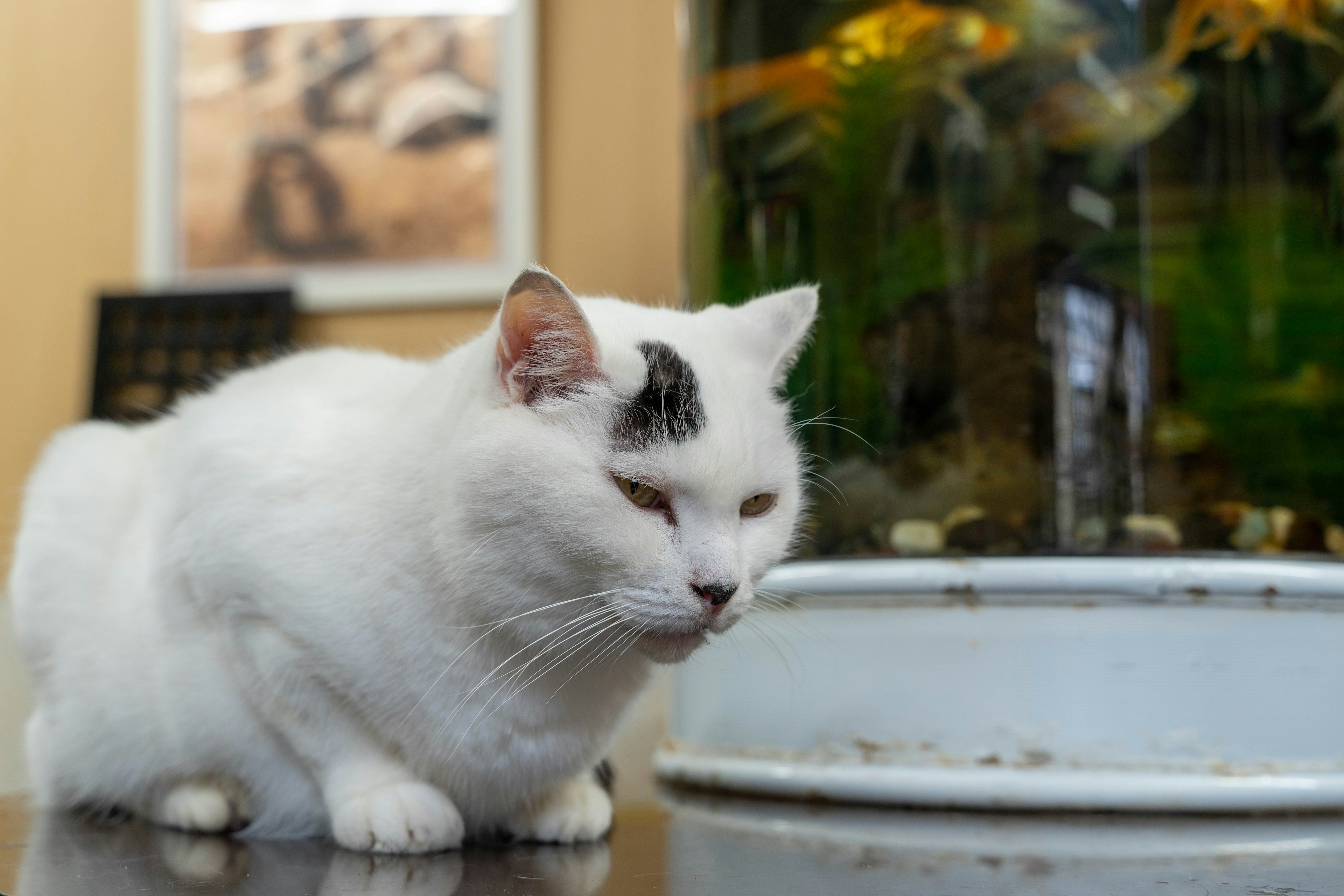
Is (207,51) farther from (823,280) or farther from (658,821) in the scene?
(658,821)

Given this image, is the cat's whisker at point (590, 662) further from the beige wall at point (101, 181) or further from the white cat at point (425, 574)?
the beige wall at point (101, 181)

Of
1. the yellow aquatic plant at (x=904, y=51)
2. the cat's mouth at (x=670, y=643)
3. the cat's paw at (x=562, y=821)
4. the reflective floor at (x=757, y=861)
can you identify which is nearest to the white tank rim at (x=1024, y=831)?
the reflective floor at (x=757, y=861)

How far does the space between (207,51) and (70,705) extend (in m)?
2.37

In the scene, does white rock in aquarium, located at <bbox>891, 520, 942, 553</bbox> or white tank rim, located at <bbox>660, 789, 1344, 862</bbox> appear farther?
white rock in aquarium, located at <bbox>891, 520, 942, 553</bbox>

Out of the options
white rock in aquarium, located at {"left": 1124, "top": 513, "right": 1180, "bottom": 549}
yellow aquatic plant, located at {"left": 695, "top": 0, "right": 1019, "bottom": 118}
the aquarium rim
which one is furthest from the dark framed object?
white rock in aquarium, located at {"left": 1124, "top": 513, "right": 1180, "bottom": 549}

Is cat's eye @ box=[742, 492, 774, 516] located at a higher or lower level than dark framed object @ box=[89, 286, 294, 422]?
lower

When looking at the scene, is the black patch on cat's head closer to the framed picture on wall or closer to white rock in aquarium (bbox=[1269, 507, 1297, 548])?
white rock in aquarium (bbox=[1269, 507, 1297, 548])

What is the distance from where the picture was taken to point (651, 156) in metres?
2.77

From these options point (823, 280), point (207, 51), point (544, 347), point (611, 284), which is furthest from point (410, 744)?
point (207, 51)

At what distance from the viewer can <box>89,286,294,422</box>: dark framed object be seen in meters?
2.90

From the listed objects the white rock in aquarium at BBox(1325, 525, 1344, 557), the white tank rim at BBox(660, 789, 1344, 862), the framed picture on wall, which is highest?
the framed picture on wall

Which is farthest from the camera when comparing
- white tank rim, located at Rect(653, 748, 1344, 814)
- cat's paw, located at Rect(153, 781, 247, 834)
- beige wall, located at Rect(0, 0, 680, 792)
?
beige wall, located at Rect(0, 0, 680, 792)

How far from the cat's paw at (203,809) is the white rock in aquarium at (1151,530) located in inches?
39.4

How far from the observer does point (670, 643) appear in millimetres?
883
